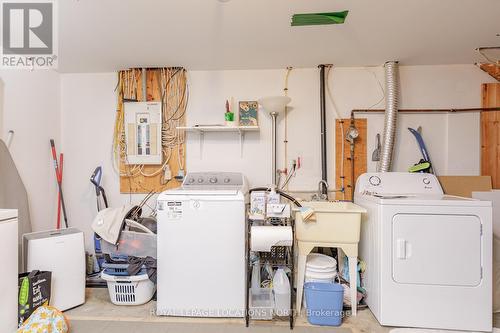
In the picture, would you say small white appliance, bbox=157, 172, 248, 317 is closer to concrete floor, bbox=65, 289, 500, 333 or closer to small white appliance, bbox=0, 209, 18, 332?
concrete floor, bbox=65, 289, 500, 333

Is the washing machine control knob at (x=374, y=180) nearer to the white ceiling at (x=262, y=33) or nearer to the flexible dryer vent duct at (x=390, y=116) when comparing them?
the flexible dryer vent duct at (x=390, y=116)

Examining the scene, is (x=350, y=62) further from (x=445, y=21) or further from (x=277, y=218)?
(x=277, y=218)

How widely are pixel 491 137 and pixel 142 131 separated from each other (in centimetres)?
394

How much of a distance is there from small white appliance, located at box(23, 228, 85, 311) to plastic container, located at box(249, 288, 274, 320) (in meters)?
1.50

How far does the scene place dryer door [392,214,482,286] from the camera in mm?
1847

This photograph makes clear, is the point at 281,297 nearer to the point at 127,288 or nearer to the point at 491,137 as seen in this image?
the point at 127,288

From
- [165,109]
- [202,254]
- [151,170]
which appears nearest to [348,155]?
[202,254]

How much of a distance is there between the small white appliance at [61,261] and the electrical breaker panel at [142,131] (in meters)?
1.04

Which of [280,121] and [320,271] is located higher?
[280,121]

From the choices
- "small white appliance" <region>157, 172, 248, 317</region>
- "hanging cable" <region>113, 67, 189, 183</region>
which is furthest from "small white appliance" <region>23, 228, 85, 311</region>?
"hanging cable" <region>113, 67, 189, 183</region>

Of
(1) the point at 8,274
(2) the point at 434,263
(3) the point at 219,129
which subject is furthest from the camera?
(3) the point at 219,129

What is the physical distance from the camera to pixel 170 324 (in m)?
1.96

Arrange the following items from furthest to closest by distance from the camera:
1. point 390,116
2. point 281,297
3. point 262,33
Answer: point 390,116, point 262,33, point 281,297

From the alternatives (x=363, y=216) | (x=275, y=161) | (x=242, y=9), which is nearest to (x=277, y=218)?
(x=363, y=216)
